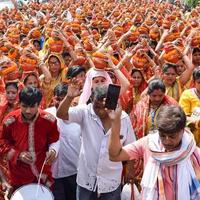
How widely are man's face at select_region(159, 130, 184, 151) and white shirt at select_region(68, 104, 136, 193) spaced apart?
108 centimetres

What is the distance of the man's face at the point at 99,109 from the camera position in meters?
3.92

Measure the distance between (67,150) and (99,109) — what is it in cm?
96

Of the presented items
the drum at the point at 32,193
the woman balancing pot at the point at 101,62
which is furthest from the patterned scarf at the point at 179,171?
the woman balancing pot at the point at 101,62

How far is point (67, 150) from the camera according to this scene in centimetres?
475

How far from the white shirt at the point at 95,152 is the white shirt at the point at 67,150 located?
65 centimetres

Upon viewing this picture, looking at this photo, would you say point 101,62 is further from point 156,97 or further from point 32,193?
point 32,193

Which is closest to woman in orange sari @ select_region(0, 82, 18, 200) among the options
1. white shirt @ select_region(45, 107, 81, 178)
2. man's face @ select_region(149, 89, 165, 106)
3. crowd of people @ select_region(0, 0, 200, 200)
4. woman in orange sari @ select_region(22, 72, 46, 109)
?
crowd of people @ select_region(0, 0, 200, 200)

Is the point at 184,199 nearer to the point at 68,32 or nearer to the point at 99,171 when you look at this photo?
the point at 99,171

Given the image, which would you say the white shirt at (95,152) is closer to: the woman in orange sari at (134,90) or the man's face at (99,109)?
the man's face at (99,109)

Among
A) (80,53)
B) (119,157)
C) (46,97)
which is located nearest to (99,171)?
(119,157)

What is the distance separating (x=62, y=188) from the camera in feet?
15.8

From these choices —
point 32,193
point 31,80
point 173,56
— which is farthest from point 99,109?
point 173,56

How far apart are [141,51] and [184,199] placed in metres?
4.28

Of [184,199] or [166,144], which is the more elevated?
[166,144]
